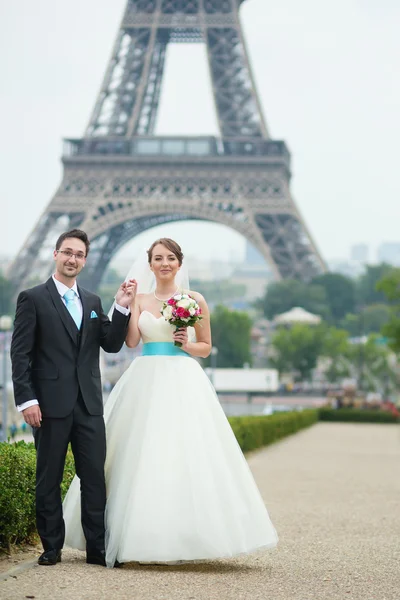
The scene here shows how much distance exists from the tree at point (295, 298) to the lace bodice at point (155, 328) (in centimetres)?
6657

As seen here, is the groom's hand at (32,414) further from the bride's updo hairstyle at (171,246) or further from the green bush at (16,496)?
the bride's updo hairstyle at (171,246)

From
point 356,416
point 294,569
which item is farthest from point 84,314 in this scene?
point 356,416

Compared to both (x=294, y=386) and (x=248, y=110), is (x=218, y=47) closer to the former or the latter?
(x=248, y=110)

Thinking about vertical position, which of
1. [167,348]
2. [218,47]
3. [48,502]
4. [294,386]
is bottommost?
[48,502]

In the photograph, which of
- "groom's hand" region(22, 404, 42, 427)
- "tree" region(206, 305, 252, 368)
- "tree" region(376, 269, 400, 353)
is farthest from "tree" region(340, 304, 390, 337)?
"groom's hand" region(22, 404, 42, 427)

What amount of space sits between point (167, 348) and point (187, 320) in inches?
10.4

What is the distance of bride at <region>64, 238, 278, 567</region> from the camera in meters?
6.12

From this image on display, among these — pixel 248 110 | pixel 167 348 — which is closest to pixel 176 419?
pixel 167 348

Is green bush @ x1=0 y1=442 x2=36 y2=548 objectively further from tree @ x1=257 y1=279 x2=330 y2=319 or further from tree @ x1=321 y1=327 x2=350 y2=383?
tree @ x1=257 y1=279 x2=330 y2=319

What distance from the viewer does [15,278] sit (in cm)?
5912

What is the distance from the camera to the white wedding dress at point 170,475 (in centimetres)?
612

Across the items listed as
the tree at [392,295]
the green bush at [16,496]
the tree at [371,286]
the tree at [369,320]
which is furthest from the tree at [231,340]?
the green bush at [16,496]

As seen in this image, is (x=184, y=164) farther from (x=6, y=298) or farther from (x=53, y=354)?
(x=53, y=354)

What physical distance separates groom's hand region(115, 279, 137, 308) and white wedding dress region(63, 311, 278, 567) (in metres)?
0.17
